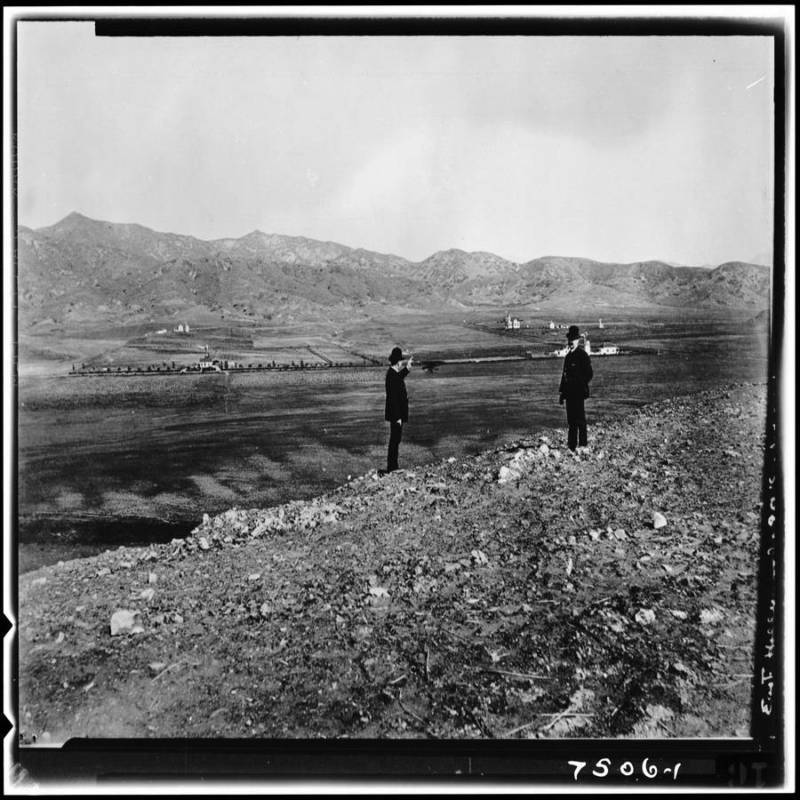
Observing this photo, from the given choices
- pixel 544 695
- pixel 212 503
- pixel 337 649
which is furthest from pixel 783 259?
pixel 212 503

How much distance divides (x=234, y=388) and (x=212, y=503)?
0.88m

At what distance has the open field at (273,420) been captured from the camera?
415 centimetres

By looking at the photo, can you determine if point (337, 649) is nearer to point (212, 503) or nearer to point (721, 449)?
point (212, 503)

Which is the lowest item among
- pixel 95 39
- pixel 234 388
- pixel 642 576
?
pixel 642 576

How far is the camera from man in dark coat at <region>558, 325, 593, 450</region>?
14.7 feet

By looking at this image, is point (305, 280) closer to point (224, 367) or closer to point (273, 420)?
point (224, 367)

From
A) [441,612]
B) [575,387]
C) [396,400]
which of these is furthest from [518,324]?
[441,612]

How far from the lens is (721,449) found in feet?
14.1

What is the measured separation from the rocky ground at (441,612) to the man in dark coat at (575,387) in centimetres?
27

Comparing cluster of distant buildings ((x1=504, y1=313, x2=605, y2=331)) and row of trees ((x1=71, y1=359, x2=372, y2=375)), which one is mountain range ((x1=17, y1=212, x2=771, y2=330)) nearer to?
cluster of distant buildings ((x1=504, y1=313, x2=605, y2=331))

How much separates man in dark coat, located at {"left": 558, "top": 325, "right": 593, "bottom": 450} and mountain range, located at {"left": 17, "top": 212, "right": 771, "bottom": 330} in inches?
14.9

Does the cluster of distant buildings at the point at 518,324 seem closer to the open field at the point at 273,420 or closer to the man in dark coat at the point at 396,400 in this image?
the open field at the point at 273,420

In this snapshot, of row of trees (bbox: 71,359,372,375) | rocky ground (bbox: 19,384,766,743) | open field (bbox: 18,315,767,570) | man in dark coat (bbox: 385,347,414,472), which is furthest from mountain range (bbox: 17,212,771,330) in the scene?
rocky ground (bbox: 19,384,766,743)

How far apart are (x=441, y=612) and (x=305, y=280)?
2.61 meters
